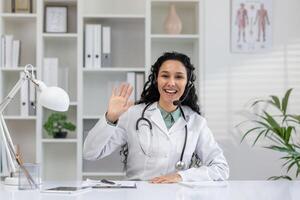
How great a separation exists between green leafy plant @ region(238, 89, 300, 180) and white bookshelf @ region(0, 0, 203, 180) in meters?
0.59

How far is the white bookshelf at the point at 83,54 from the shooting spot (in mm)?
4090

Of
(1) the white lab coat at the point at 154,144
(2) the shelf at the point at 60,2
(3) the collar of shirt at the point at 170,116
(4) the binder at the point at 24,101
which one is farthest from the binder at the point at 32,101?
(3) the collar of shirt at the point at 170,116

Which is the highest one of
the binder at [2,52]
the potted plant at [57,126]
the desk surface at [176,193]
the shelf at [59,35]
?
the shelf at [59,35]

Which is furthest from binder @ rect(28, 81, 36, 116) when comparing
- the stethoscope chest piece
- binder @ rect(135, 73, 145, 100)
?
the stethoscope chest piece

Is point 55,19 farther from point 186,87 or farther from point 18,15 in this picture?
point 186,87

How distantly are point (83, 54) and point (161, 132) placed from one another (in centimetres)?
153

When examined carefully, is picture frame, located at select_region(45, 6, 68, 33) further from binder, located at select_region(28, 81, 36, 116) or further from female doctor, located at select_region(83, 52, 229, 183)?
female doctor, located at select_region(83, 52, 229, 183)

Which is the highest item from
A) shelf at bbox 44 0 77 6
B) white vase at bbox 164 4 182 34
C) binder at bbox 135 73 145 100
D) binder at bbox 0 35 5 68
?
shelf at bbox 44 0 77 6

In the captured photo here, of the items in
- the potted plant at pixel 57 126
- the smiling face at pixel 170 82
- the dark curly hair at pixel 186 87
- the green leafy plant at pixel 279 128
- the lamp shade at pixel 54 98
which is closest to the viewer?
the lamp shade at pixel 54 98

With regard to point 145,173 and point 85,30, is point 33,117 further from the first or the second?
point 145,173

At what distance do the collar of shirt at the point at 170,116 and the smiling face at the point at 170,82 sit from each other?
0.02 metres

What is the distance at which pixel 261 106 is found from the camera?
159 inches

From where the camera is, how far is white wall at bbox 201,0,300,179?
3.99m

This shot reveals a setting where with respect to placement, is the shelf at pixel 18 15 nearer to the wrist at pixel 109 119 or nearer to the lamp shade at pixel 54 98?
the wrist at pixel 109 119
